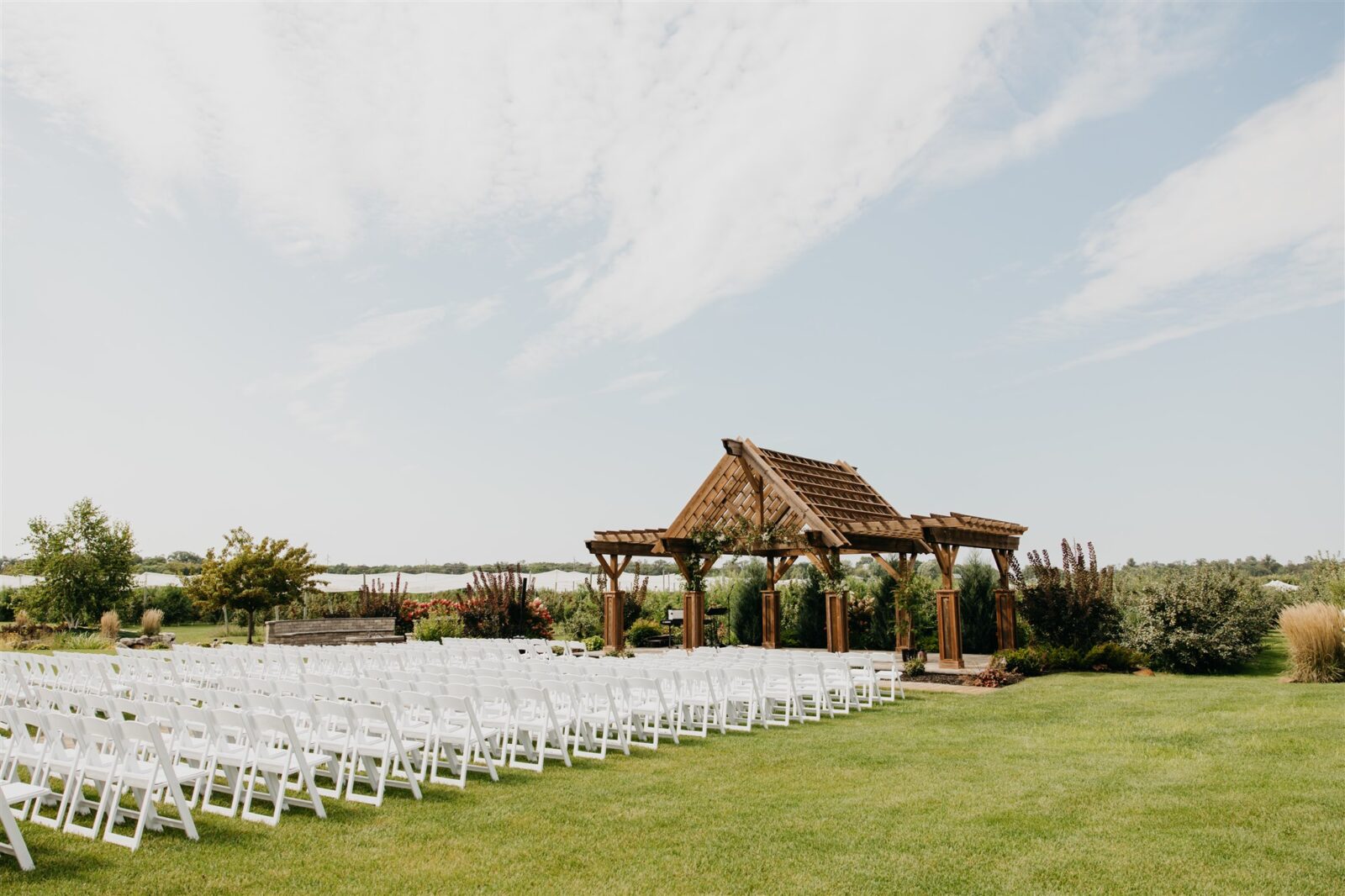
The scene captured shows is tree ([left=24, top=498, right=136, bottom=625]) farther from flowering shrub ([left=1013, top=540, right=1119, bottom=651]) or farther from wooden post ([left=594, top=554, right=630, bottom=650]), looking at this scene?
flowering shrub ([left=1013, top=540, right=1119, bottom=651])

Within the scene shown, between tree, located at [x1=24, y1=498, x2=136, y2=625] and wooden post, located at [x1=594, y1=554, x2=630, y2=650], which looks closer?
wooden post, located at [x1=594, y1=554, x2=630, y2=650]

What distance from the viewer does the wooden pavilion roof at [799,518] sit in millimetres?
17125

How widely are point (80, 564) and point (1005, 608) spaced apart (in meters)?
24.4

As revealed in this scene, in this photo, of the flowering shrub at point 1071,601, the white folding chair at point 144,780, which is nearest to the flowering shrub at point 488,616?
the flowering shrub at point 1071,601

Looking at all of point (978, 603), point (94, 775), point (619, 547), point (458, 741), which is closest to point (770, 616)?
point (619, 547)

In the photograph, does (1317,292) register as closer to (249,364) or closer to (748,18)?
(748,18)

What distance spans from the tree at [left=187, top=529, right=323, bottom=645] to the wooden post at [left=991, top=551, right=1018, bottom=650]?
56.0 feet

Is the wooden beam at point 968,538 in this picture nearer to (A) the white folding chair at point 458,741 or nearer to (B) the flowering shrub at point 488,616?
(A) the white folding chair at point 458,741

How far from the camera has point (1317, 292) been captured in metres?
15.0

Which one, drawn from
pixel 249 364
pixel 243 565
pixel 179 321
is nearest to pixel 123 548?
pixel 243 565

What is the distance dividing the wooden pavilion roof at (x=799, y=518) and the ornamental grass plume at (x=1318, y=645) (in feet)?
17.0

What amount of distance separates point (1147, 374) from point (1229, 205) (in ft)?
27.8

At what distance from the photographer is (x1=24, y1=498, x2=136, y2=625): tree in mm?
26094

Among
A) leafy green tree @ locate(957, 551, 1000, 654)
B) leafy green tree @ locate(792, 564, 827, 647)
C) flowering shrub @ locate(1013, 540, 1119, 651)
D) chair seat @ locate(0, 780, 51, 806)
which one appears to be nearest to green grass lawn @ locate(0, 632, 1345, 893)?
chair seat @ locate(0, 780, 51, 806)
